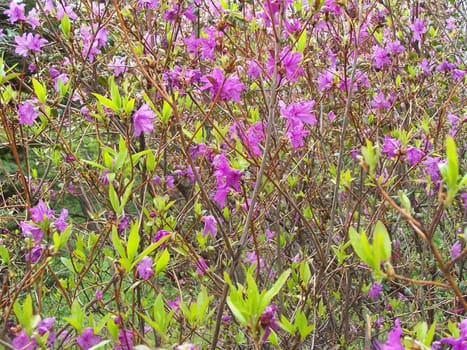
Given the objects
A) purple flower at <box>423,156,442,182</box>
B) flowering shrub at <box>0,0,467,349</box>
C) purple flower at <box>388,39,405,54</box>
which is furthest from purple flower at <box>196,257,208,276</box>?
purple flower at <box>388,39,405,54</box>

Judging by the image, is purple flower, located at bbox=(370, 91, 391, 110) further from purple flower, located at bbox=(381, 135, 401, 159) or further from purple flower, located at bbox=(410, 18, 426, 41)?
purple flower, located at bbox=(381, 135, 401, 159)

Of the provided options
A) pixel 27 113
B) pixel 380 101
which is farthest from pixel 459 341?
pixel 380 101

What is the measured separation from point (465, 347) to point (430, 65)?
227cm

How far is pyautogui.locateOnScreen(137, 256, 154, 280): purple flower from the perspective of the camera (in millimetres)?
1510

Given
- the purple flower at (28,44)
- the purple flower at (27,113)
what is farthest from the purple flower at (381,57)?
the purple flower at (27,113)

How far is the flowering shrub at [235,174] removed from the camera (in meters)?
1.42

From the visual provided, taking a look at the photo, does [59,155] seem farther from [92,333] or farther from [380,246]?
[380,246]

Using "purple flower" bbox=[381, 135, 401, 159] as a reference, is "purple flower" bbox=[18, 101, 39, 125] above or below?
above

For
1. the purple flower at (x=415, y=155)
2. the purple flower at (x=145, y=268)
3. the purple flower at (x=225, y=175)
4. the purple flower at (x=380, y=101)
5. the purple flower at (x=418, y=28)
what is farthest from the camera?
the purple flower at (x=418, y=28)

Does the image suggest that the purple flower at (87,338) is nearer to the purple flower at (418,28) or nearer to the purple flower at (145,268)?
the purple flower at (145,268)

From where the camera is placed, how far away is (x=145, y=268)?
1517 mm

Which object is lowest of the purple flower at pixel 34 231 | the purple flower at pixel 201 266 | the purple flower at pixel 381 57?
the purple flower at pixel 201 266

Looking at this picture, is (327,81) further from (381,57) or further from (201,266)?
(201,266)

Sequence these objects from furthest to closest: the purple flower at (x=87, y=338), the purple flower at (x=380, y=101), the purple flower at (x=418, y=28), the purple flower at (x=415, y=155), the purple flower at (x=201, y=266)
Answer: the purple flower at (x=418, y=28) < the purple flower at (x=380, y=101) < the purple flower at (x=415, y=155) < the purple flower at (x=201, y=266) < the purple flower at (x=87, y=338)
